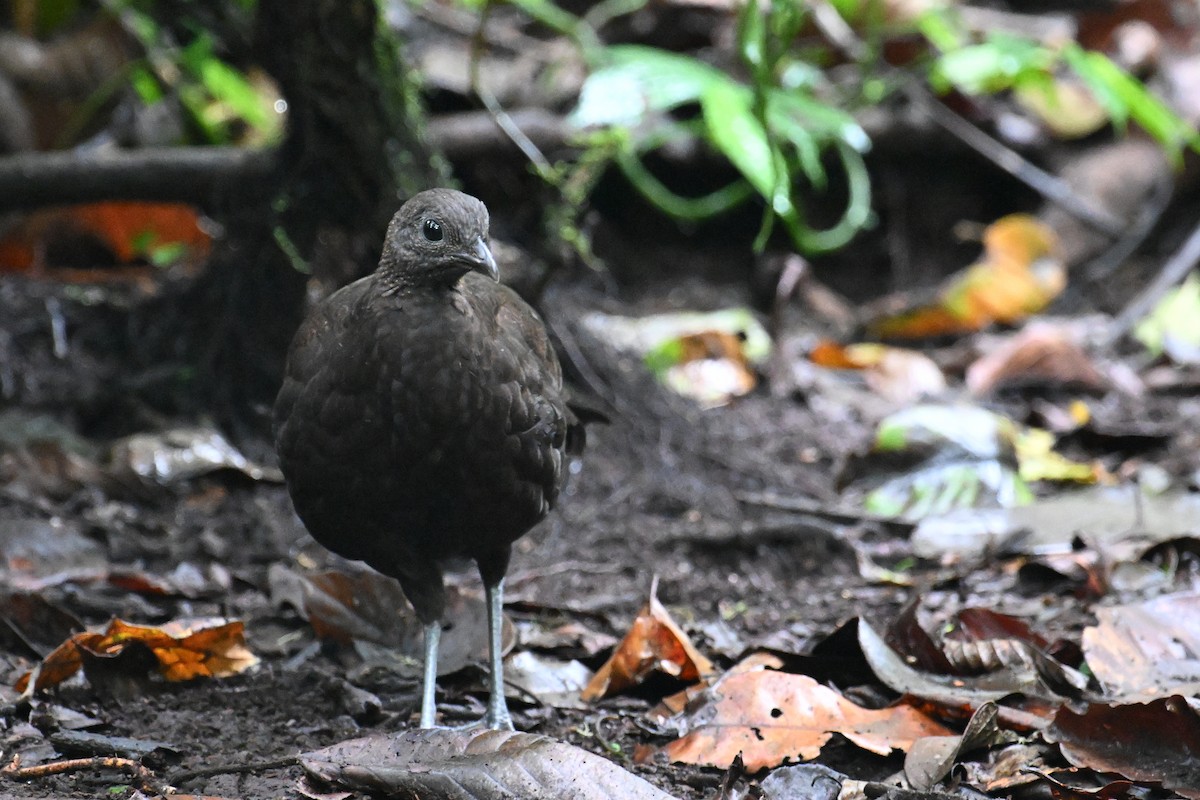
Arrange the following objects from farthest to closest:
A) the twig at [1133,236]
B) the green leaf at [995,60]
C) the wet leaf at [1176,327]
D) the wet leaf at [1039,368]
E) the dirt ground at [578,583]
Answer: the twig at [1133,236] → the wet leaf at [1176,327] → the wet leaf at [1039,368] → the green leaf at [995,60] → the dirt ground at [578,583]

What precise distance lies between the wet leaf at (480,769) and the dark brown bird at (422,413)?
52 centimetres

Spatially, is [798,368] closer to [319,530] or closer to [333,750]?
[319,530]

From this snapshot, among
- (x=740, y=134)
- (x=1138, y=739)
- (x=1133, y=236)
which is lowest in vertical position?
(x=1138, y=739)

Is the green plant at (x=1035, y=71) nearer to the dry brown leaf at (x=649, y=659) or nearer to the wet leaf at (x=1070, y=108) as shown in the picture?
the wet leaf at (x=1070, y=108)

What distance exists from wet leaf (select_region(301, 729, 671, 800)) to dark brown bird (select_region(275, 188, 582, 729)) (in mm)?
515

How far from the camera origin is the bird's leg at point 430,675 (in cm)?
344

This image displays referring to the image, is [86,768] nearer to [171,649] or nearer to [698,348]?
[171,649]

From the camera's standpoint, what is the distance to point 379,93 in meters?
4.82

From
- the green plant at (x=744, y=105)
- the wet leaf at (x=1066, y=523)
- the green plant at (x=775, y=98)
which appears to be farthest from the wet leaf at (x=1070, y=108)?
the wet leaf at (x=1066, y=523)

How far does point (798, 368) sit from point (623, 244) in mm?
1693

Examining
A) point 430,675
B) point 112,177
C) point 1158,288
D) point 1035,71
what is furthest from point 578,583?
point 1158,288

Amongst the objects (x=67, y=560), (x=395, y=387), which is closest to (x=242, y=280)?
(x=67, y=560)

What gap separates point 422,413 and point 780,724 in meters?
1.11

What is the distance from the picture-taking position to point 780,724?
321 centimetres
